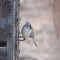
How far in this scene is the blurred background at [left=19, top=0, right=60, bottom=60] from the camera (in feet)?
9.41

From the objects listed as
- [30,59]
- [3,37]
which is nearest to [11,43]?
[3,37]

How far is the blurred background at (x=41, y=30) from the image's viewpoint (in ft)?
9.41

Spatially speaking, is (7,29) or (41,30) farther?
(41,30)

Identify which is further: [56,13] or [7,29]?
[56,13]

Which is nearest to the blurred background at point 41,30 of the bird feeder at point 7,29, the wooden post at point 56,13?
the wooden post at point 56,13

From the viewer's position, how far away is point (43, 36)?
9.55ft

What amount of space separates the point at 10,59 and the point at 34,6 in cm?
140

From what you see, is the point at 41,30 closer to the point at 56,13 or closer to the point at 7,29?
the point at 56,13

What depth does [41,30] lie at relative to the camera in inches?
114

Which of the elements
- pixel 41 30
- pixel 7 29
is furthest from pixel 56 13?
pixel 7 29

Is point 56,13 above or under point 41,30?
above

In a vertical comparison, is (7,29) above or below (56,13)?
below

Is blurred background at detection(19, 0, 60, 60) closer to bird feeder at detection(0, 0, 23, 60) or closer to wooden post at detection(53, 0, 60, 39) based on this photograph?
wooden post at detection(53, 0, 60, 39)

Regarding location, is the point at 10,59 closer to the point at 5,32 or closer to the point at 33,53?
the point at 5,32
